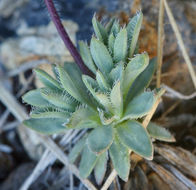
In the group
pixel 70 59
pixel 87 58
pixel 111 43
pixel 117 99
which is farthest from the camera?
pixel 70 59

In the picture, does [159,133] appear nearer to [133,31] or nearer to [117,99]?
[117,99]

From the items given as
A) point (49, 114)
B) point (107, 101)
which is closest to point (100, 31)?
point (107, 101)

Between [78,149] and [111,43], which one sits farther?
[78,149]

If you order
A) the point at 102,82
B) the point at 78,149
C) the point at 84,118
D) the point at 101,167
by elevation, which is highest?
the point at 102,82

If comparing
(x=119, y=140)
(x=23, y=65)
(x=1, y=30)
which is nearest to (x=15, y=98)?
(x=23, y=65)

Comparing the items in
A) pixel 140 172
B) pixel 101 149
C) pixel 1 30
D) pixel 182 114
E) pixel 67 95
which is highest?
pixel 1 30

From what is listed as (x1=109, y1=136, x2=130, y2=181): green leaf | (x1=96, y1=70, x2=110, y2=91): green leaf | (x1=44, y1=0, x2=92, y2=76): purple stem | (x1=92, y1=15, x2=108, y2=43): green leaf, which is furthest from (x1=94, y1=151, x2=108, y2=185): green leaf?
(x1=92, y1=15, x2=108, y2=43): green leaf

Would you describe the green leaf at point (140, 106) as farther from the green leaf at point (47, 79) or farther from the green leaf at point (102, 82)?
the green leaf at point (47, 79)

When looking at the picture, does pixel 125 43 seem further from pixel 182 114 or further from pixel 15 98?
pixel 15 98
